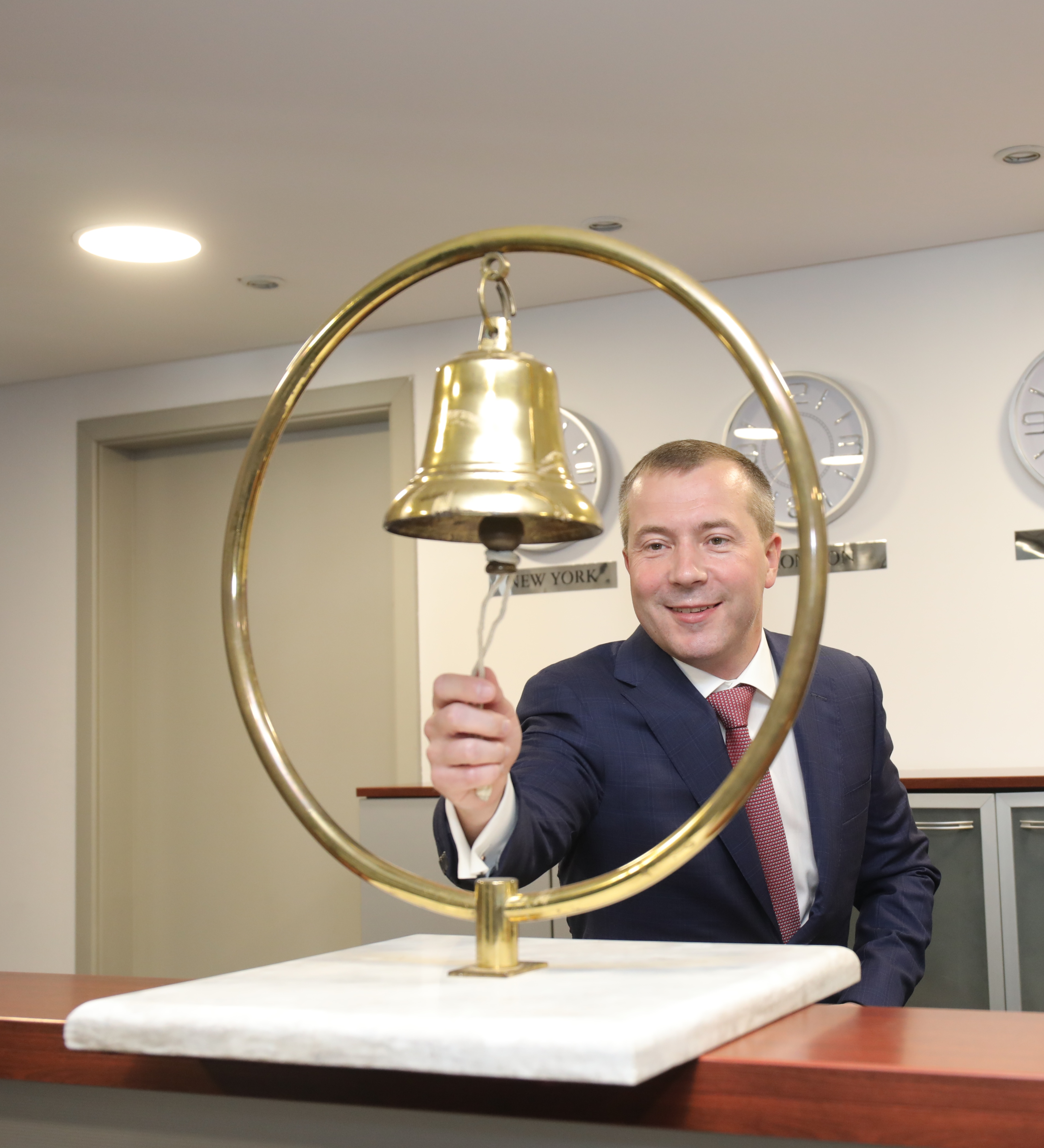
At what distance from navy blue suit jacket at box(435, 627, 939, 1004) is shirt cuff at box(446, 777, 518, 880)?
1.06 feet

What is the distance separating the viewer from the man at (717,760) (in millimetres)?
1499

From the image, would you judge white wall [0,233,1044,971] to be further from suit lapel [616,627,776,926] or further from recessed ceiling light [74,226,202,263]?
suit lapel [616,627,776,926]

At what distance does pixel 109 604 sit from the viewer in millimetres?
4832

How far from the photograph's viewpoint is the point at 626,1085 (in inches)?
28.9

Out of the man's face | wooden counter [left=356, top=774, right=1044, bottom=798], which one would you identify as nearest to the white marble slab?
the man's face

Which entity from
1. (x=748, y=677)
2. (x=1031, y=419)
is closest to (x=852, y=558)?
(x=1031, y=419)

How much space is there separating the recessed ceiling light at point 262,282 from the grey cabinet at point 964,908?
2.28 metres

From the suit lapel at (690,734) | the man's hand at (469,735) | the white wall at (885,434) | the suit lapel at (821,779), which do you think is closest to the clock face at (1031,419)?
the white wall at (885,434)

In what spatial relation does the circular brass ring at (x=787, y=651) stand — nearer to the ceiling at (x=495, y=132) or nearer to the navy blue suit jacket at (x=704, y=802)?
the navy blue suit jacket at (x=704, y=802)

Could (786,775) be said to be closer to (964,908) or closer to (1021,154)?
(964,908)

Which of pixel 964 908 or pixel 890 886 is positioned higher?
pixel 890 886

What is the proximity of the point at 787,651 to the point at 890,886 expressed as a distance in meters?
0.82

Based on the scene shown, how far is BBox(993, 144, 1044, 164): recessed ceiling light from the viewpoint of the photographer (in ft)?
9.62

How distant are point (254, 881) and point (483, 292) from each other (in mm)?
4084
